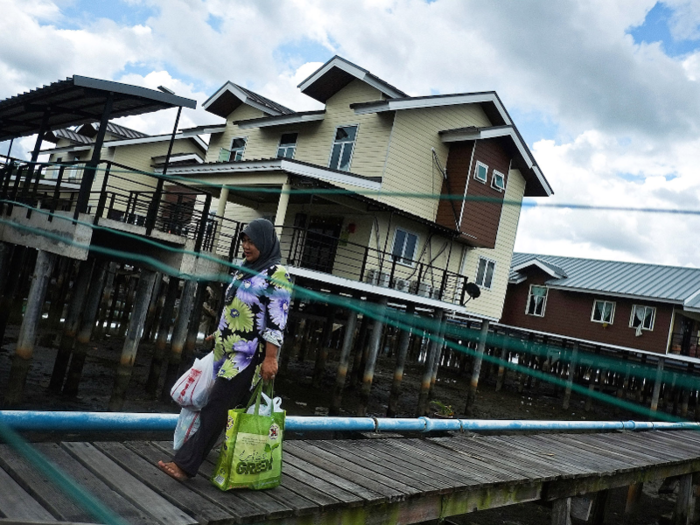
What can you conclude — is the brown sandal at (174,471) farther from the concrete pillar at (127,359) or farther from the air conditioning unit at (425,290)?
the air conditioning unit at (425,290)

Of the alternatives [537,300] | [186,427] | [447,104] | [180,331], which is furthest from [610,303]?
[186,427]

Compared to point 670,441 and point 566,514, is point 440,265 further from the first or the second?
point 566,514

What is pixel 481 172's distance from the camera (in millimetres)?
→ 18656

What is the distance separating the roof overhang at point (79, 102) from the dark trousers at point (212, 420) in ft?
30.0

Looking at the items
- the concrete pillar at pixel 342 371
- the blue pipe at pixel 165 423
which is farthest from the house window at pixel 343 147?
the blue pipe at pixel 165 423

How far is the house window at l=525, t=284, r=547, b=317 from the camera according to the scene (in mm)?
27766

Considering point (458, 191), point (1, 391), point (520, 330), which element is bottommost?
point (1, 391)

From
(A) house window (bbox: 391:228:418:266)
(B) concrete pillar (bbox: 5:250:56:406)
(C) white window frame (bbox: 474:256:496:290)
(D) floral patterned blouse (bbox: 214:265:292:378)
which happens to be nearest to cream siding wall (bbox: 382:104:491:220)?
(A) house window (bbox: 391:228:418:266)

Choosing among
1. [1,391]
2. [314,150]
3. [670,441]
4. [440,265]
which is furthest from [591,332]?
[1,391]

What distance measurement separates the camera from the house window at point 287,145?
20156 millimetres

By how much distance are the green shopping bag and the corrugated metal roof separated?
23372 mm

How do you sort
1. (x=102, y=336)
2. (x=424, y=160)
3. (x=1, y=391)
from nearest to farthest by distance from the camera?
(x=1, y=391)
(x=424, y=160)
(x=102, y=336)

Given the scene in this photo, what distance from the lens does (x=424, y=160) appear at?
59.5ft

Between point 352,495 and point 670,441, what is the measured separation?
766 centimetres
